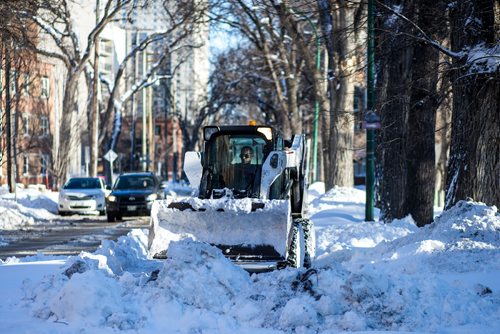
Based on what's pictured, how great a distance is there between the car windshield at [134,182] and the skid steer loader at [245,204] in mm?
16622

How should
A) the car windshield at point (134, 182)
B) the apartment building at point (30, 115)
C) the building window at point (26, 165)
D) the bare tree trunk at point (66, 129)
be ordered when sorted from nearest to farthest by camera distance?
the apartment building at point (30, 115), the car windshield at point (134, 182), the bare tree trunk at point (66, 129), the building window at point (26, 165)

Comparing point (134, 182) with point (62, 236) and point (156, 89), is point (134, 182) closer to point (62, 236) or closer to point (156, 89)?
point (62, 236)

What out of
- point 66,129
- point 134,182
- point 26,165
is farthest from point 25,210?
point 26,165

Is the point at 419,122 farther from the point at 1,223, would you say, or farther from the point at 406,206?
the point at 1,223

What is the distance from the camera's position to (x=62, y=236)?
76.9 ft

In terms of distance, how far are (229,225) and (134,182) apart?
1937 cm

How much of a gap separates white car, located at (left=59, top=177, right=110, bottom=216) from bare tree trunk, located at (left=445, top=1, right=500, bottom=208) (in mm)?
21221

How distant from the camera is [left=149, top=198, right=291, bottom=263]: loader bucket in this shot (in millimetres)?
13336

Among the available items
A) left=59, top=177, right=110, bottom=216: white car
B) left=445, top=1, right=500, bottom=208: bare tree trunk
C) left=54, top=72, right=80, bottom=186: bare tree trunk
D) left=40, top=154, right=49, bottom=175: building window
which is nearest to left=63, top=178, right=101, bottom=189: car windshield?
left=59, top=177, right=110, bottom=216: white car

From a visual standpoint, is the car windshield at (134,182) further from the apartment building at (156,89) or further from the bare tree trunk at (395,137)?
the bare tree trunk at (395,137)

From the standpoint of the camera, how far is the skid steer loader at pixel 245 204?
13.4 meters

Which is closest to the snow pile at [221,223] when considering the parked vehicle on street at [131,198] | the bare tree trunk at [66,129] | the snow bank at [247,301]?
the snow bank at [247,301]

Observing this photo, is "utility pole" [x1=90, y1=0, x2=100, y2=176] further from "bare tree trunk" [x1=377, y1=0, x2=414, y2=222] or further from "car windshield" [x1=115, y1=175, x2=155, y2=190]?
"bare tree trunk" [x1=377, y1=0, x2=414, y2=222]

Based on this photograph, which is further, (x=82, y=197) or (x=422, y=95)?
(x=82, y=197)
